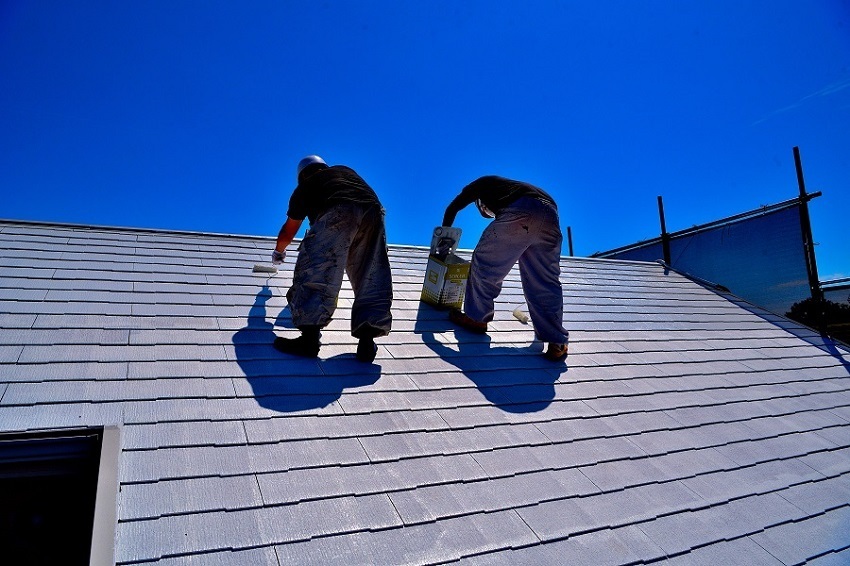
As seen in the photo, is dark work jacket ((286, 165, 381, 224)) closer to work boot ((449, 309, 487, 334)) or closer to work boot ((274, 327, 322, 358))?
work boot ((274, 327, 322, 358))

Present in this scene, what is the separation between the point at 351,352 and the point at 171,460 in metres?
1.35

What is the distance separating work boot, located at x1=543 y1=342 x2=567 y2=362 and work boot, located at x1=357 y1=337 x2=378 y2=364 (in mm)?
1142

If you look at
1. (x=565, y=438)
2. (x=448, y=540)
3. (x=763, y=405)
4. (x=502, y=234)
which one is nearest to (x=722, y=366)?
(x=763, y=405)

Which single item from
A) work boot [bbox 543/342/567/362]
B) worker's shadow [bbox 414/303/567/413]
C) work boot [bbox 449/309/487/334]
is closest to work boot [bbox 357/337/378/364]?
worker's shadow [bbox 414/303/567/413]

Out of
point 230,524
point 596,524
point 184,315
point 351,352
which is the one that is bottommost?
point 596,524

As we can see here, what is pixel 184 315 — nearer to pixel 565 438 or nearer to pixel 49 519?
pixel 49 519

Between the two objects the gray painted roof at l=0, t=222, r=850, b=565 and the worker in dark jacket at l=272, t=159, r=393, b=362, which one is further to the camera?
the worker in dark jacket at l=272, t=159, r=393, b=362

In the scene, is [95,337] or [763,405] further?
[763,405]

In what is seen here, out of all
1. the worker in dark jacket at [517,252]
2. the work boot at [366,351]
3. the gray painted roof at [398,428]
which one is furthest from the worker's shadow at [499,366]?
the work boot at [366,351]

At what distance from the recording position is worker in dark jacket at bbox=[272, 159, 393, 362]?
2979 millimetres

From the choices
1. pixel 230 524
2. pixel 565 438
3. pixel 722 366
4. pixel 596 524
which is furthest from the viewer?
pixel 722 366

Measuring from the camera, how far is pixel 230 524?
1.62 meters

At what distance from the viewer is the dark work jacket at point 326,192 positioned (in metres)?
A: 3.15

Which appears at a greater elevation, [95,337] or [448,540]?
[95,337]
